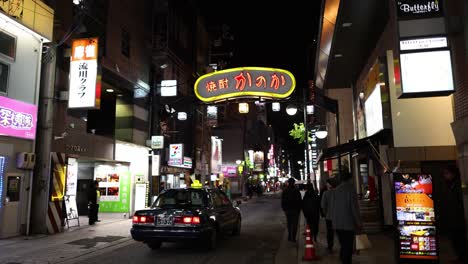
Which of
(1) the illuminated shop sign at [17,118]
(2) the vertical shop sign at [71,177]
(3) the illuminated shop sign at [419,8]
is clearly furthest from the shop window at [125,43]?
(3) the illuminated shop sign at [419,8]

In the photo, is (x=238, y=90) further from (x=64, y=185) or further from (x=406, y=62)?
(x=406, y=62)

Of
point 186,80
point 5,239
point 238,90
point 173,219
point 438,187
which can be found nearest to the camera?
point 173,219

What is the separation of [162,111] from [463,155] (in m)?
19.9

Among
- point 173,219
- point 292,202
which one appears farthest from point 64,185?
point 292,202

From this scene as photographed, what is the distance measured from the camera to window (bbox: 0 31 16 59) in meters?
13.2

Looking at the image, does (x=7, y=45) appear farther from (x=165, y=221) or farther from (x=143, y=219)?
(x=165, y=221)

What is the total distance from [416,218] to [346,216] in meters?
1.41

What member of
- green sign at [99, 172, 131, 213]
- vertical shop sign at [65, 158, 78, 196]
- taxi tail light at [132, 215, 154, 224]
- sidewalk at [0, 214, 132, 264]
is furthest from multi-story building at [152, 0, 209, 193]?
taxi tail light at [132, 215, 154, 224]

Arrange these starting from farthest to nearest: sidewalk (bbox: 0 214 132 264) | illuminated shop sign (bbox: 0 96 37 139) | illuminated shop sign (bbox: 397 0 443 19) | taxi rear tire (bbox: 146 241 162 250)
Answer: illuminated shop sign (bbox: 0 96 37 139), taxi rear tire (bbox: 146 241 162 250), sidewalk (bbox: 0 214 132 264), illuminated shop sign (bbox: 397 0 443 19)

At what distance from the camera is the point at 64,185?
51.2ft

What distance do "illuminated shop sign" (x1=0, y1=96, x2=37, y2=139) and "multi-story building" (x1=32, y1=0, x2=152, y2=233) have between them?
2.20 ft

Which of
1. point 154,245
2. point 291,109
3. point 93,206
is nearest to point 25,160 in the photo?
point 93,206

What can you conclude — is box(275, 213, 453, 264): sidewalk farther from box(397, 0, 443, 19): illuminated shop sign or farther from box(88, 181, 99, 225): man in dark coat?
box(88, 181, 99, 225): man in dark coat

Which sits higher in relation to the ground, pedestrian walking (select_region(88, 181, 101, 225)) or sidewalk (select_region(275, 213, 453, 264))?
pedestrian walking (select_region(88, 181, 101, 225))
